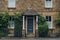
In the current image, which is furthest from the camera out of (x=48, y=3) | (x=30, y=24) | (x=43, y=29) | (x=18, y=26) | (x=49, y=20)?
(x=48, y=3)

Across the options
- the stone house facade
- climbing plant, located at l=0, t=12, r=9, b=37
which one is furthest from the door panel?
climbing plant, located at l=0, t=12, r=9, b=37

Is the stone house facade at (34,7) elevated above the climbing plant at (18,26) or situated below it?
above

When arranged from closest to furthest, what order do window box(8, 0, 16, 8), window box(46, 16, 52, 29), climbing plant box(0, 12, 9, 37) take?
climbing plant box(0, 12, 9, 37) → window box(46, 16, 52, 29) → window box(8, 0, 16, 8)

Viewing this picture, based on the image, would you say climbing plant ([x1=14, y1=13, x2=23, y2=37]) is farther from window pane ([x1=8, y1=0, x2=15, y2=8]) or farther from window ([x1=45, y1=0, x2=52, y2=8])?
window ([x1=45, y1=0, x2=52, y2=8])

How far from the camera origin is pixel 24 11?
32.4 m

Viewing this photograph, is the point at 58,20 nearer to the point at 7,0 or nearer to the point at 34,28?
the point at 34,28

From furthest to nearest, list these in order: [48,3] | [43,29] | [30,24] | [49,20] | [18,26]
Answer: [48,3], [49,20], [30,24], [18,26], [43,29]

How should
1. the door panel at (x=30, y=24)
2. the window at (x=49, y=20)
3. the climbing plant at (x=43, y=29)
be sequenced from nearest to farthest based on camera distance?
1. the climbing plant at (x=43, y=29)
2. the door panel at (x=30, y=24)
3. the window at (x=49, y=20)

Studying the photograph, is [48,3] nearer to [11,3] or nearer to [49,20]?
[49,20]

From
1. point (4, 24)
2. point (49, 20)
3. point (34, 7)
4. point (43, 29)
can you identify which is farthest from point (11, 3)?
point (43, 29)

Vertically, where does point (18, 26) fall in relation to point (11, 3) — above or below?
below

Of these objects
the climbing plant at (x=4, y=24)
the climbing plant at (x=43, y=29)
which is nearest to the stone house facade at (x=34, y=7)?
the climbing plant at (x=4, y=24)

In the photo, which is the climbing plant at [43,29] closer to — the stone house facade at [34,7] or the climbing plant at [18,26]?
the stone house facade at [34,7]

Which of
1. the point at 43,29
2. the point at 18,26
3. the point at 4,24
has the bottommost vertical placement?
the point at 43,29
